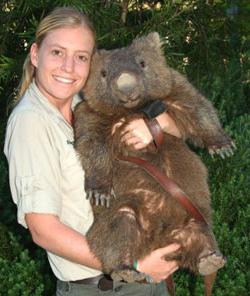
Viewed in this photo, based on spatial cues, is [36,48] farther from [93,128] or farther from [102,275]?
[102,275]

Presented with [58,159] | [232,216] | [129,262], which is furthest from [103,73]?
[232,216]

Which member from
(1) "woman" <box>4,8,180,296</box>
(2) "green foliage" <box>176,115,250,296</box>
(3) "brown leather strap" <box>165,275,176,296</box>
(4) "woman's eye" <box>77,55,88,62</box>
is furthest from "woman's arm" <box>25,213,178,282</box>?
(2) "green foliage" <box>176,115,250,296</box>

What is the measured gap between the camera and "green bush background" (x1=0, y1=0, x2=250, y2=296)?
4113 millimetres

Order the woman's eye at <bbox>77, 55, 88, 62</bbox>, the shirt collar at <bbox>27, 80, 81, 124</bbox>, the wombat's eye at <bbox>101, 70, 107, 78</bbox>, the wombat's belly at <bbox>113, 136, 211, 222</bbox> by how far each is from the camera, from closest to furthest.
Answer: the shirt collar at <bbox>27, 80, 81, 124</bbox>
the woman's eye at <bbox>77, 55, 88, 62</bbox>
the wombat's belly at <bbox>113, 136, 211, 222</bbox>
the wombat's eye at <bbox>101, 70, 107, 78</bbox>

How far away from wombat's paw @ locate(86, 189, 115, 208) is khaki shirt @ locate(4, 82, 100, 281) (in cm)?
3

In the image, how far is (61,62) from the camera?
9.26ft

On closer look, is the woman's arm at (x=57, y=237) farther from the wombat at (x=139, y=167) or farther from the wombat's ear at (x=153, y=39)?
the wombat's ear at (x=153, y=39)

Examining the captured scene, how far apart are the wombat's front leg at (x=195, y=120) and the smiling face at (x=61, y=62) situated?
667 millimetres

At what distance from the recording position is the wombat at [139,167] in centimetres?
291

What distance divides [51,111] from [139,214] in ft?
2.32

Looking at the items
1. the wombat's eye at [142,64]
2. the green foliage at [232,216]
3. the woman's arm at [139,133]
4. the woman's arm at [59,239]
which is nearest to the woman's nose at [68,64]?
the woman's arm at [139,133]

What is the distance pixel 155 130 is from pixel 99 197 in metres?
0.46

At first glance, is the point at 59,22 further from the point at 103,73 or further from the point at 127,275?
the point at 127,275

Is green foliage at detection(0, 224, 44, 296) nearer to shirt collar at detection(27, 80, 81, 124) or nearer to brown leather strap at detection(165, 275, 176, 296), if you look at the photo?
brown leather strap at detection(165, 275, 176, 296)
